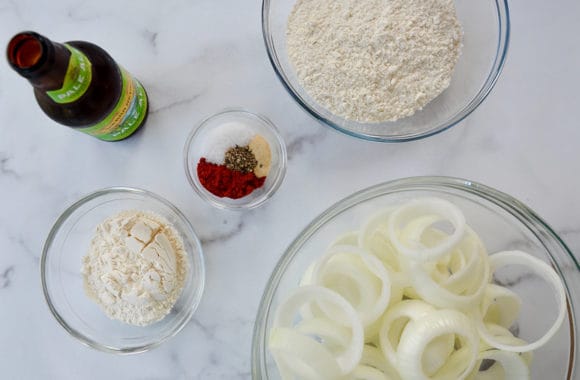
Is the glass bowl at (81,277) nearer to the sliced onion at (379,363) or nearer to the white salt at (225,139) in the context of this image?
the white salt at (225,139)

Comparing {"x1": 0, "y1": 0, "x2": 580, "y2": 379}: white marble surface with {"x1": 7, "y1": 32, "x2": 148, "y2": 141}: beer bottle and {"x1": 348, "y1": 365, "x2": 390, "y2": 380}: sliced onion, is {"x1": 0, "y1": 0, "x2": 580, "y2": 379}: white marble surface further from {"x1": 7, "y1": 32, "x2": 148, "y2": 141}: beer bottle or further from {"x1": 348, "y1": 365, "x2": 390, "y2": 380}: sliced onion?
{"x1": 348, "y1": 365, "x2": 390, "y2": 380}: sliced onion

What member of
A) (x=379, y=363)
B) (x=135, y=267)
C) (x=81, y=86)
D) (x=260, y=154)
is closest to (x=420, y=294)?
(x=379, y=363)

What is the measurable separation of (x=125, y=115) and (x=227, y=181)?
0.28 m

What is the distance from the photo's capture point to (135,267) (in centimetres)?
132

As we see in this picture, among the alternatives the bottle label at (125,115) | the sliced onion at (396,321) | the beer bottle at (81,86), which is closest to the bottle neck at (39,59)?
the beer bottle at (81,86)

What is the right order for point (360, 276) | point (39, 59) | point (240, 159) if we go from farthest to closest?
1. point (240, 159)
2. point (360, 276)
3. point (39, 59)

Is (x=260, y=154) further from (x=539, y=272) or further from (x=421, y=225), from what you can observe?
(x=539, y=272)

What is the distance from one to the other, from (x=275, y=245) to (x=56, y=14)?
809 mm

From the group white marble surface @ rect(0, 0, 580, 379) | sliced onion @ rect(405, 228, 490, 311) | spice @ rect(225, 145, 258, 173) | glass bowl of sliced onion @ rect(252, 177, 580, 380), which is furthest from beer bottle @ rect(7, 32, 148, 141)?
sliced onion @ rect(405, 228, 490, 311)

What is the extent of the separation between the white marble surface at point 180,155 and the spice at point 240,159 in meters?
0.10

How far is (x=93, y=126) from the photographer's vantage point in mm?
1220

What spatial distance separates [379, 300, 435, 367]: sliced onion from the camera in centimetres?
107

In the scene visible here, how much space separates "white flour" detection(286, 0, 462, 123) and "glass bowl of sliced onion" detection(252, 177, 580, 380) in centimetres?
24

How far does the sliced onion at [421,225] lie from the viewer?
105cm
